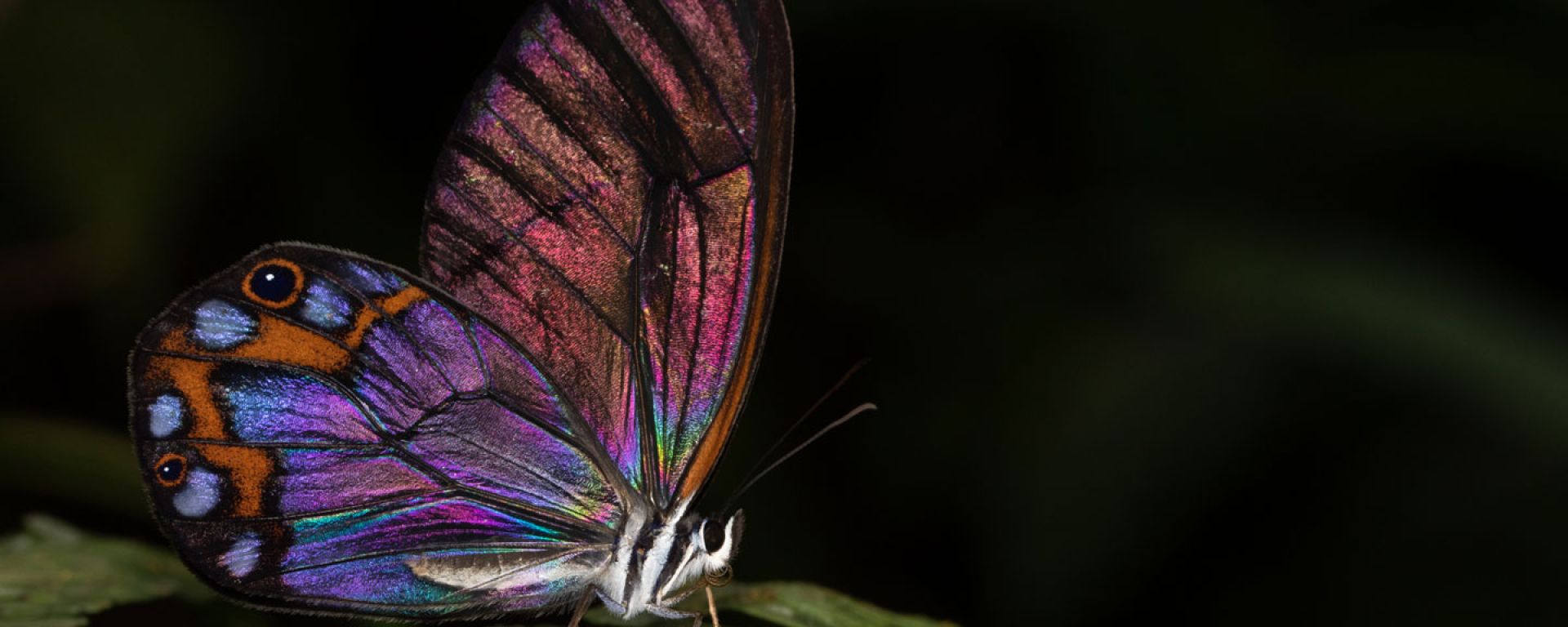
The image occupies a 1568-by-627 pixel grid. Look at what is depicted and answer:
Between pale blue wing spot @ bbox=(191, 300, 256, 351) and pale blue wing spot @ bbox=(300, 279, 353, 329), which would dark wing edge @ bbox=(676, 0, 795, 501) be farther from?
pale blue wing spot @ bbox=(191, 300, 256, 351)

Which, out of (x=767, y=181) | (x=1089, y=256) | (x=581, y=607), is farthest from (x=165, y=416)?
(x=1089, y=256)

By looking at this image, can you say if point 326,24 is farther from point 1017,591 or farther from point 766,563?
point 1017,591

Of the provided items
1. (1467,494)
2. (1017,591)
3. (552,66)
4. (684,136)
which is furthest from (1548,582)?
(552,66)

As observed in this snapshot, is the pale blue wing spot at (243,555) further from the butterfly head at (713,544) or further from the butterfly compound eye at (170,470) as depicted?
the butterfly head at (713,544)

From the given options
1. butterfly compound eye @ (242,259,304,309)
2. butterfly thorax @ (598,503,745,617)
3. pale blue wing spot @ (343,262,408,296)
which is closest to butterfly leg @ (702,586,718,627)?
butterfly thorax @ (598,503,745,617)

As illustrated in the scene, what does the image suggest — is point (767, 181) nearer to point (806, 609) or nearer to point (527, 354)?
point (527, 354)

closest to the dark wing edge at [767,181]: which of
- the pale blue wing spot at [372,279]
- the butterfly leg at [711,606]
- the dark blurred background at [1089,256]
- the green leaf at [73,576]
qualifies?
the butterfly leg at [711,606]
